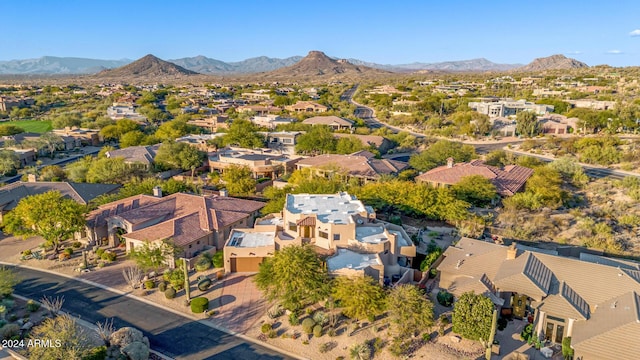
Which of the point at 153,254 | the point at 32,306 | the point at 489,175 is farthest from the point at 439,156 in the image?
the point at 32,306

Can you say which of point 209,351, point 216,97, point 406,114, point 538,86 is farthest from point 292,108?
point 209,351

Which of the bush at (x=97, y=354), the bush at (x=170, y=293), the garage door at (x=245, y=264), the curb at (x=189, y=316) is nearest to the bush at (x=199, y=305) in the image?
the curb at (x=189, y=316)

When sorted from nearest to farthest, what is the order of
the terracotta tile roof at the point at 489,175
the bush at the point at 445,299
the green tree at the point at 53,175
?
the bush at the point at 445,299 < the terracotta tile roof at the point at 489,175 < the green tree at the point at 53,175

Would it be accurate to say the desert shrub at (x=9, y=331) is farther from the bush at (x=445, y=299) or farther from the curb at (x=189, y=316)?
the bush at (x=445, y=299)

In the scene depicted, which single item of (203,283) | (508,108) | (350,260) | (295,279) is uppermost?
(508,108)

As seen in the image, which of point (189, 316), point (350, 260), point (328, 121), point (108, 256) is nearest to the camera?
point (189, 316)

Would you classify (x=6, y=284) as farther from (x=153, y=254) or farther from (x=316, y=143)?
(x=316, y=143)

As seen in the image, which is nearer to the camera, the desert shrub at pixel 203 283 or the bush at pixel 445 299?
the bush at pixel 445 299
